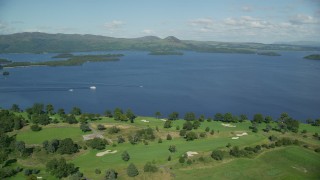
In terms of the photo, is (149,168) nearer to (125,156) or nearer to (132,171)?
(132,171)

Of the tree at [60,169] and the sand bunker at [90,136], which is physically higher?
the tree at [60,169]

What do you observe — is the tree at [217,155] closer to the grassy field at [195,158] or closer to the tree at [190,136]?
the grassy field at [195,158]

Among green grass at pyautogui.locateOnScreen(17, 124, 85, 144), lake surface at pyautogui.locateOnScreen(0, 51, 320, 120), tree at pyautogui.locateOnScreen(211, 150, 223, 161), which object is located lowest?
lake surface at pyautogui.locateOnScreen(0, 51, 320, 120)

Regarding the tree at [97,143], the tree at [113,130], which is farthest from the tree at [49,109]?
the tree at [97,143]

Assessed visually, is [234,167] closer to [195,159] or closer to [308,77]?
[195,159]

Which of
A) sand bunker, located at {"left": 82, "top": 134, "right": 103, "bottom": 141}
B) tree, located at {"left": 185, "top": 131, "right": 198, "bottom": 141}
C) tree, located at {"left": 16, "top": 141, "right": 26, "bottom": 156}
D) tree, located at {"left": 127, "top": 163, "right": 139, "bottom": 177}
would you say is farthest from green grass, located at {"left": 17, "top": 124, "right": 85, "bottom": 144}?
tree, located at {"left": 127, "top": 163, "right": 139, "bottom": 177}

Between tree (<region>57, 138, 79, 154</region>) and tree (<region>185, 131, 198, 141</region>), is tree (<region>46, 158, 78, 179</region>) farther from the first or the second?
tree (<region>185, 131, 198, 141</region>)
